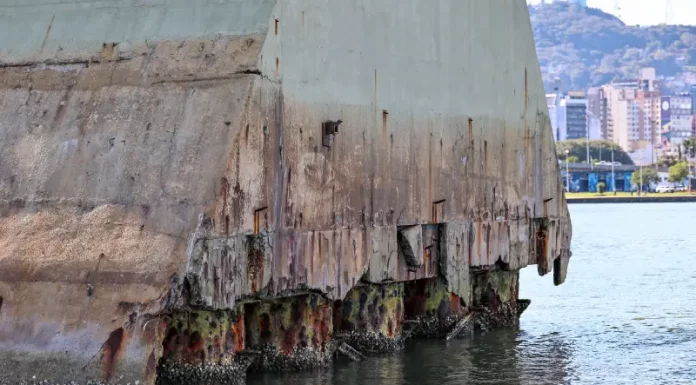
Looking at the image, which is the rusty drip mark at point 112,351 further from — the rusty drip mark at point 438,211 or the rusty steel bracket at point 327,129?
the rusty drip mark at point 438,211

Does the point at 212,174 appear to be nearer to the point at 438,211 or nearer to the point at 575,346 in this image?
the point at 438,211

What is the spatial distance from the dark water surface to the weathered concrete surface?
0.90 m

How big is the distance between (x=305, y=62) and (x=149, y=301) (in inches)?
179

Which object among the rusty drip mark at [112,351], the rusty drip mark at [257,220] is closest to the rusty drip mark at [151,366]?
the rusty drip mark at [112,351]

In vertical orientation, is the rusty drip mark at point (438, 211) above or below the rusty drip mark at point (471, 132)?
below

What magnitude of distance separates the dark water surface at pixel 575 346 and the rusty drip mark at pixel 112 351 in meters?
4.16

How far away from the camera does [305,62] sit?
1730 cm

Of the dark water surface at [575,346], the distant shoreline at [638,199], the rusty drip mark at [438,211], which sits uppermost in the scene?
the distant shoreline at [638,199]

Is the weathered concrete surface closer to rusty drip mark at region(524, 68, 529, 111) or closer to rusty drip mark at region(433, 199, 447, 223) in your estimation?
rusty drip mark at region(433, 199, 447, 223)

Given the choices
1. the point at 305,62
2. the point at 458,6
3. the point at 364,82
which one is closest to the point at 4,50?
the point at 305,62

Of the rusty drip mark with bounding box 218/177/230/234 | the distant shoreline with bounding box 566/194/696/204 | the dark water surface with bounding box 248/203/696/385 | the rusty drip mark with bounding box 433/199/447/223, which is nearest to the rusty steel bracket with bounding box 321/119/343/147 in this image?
the rusty drip mark with bounding box 218/177/230/234

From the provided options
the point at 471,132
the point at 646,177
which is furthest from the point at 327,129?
the point at 646,177

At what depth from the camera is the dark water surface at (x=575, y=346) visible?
67.2 feet

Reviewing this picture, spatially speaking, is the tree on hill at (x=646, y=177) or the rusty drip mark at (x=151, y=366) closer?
the rusty drip mark at (x=151, y=366)
